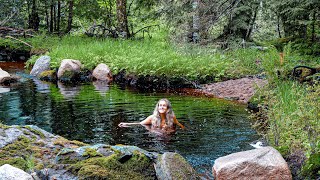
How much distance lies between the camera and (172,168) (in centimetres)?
500

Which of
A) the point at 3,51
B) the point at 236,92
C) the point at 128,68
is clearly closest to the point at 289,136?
the point at 236,92

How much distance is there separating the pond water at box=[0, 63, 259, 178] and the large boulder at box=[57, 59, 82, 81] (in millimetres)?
2616

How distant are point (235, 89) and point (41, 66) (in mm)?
9528

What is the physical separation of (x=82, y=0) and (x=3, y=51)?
6267 millimetres

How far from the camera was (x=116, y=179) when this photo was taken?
16.0 ft

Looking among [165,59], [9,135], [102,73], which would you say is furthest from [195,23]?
[9,135]

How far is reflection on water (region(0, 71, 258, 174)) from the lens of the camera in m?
7.24

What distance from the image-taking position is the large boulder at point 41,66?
1800cm

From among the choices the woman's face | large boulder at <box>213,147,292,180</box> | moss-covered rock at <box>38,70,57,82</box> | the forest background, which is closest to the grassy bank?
the forest background

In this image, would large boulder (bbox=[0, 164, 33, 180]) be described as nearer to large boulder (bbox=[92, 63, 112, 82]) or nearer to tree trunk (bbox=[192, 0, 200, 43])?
large boulder (bbox=[92, 63, 112, 82])

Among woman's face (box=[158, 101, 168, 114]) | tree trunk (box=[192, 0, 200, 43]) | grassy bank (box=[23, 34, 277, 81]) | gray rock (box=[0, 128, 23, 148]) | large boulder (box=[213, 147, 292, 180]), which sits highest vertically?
tree trunk (box=[192, 0, 200, 43])

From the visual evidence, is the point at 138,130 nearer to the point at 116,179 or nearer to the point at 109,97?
the point at 116,179

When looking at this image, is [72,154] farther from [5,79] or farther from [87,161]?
[5,79]

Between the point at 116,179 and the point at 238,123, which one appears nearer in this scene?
the point at 116,179
